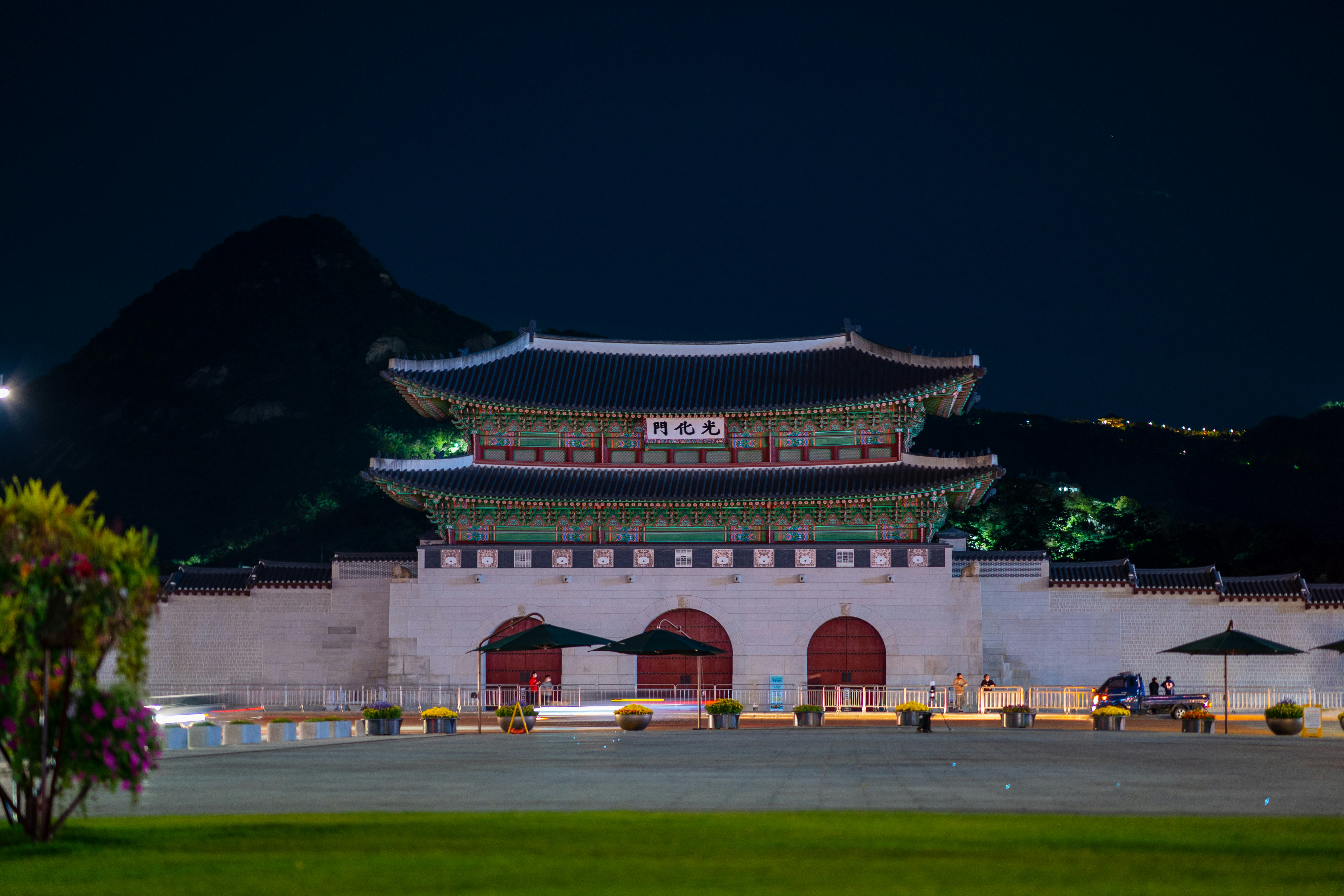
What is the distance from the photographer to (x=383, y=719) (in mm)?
28844

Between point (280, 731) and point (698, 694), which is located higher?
point (280, 731)

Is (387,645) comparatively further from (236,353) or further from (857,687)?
(236,353)

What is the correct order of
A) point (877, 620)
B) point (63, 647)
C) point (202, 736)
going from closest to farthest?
1. point (63, 647)
2. point (202, 736)
3. point (877, 620)

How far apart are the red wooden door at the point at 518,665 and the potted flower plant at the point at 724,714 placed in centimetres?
987

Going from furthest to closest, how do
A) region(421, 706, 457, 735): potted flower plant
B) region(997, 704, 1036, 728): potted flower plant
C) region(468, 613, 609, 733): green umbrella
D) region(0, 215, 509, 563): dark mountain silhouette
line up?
region(0, 215, 509, 563): dark mountain silhouette < region(468, 613, 609, 733): green umbrella < region(997, 704, 1036, 728): potted flower plant < region(421, 706, 457, 735): potted flower plant

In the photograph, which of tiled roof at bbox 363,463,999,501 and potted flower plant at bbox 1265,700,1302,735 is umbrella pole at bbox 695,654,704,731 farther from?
potted flower plant at bbox 1265,700,1302,735

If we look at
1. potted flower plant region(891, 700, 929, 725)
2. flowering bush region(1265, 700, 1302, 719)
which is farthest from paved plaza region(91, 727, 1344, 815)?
potted flower plant region(891, 700, 929, 725)

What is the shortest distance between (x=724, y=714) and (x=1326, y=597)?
19.8 m

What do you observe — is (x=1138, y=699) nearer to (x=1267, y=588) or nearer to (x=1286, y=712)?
(x=1267, y=588)

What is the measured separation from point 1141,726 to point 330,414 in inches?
3247

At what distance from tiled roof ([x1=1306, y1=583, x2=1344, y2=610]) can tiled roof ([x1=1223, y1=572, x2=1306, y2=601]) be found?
258 millimetres

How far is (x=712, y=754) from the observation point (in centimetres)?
2031

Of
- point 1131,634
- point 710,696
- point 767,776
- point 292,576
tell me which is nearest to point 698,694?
point 710,696

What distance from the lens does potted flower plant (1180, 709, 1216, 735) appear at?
28.1 meters
